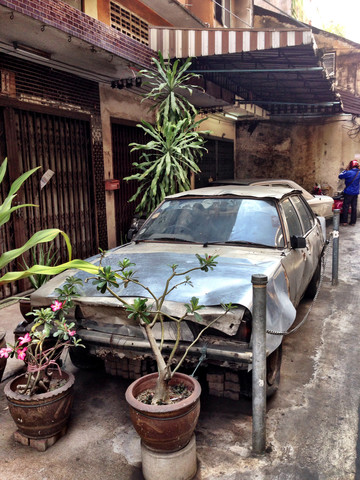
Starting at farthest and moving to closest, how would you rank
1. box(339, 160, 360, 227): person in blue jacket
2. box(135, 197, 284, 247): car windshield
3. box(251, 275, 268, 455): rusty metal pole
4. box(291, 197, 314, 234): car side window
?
box(339, 160, 360, 227): person in blue jacket < box(291, 197, 314, 234): car side window < box(135, 197, 284, 247): car windshield < box(251, 275, 268, 455): rusty metal pole

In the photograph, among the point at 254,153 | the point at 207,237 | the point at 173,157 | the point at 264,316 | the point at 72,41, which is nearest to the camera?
the point at 264,316

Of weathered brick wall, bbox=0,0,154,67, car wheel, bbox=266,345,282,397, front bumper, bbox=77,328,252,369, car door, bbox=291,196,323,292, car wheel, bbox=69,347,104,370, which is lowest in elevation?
car wheel, bbox=69,347,104,370

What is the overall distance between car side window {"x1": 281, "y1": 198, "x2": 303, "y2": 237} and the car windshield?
0.86ft

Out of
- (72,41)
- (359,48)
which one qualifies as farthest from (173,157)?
(359,48)

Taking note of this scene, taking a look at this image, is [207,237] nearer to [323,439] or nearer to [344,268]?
[323,439]

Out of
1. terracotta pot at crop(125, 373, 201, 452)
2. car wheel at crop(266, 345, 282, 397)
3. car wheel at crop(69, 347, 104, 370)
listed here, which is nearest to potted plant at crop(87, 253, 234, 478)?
terracotta pot at crop(125, 373, 201, 452)

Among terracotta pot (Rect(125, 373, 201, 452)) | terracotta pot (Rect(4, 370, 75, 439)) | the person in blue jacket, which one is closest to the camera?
terracotta pot (Rect(125, 373, 201, 452))

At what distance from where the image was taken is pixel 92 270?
9.24 ft

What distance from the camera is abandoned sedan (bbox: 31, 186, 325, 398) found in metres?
2.84

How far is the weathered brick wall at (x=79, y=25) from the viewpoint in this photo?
4707 millimetres

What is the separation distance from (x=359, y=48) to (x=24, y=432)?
1679cm

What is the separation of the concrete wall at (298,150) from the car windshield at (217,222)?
1188cm

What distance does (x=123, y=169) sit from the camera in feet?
30.6

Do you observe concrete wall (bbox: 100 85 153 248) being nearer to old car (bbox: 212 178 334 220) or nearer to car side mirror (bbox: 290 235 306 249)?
old car (bbox: 212 178 334 220)
